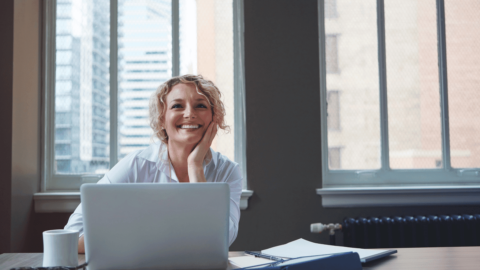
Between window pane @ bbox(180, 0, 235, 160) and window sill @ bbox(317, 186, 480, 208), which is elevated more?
window pane @ bbox(180, 0, 235, 160)

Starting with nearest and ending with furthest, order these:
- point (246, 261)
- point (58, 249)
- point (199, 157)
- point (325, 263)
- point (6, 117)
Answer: point (325, 263), point (58, 249), point (246, 261), point (199, 157), point (6, 117)

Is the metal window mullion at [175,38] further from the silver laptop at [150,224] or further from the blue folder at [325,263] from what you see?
the blue folder at [325,263]

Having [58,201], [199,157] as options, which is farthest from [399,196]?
[58,201]

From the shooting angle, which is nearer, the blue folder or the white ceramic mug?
the blue folder

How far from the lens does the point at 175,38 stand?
2555mm

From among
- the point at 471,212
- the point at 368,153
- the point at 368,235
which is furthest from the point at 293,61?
the point at 471,212

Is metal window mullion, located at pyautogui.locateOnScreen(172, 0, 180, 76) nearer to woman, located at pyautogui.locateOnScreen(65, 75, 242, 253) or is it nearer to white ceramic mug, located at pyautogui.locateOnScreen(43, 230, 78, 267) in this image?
woman, located at pyautogui.locateOnScreen(65, 75, 242, 253)

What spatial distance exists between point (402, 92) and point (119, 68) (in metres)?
1.94

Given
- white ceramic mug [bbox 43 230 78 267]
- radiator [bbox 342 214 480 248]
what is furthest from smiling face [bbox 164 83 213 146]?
A: radiator [bbox 342 214 480 248]

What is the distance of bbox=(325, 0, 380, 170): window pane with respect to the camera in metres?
2.53

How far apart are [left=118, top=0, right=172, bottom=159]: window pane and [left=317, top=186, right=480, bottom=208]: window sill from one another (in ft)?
4.18

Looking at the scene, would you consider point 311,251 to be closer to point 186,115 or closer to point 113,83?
point 186,115

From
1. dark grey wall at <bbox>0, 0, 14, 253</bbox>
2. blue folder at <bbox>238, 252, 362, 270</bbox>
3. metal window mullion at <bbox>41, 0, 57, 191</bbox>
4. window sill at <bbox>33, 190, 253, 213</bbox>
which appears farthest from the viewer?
metal window mullion at <bbox>41, 0, 57, 191</bbox>

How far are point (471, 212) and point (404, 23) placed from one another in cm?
132
